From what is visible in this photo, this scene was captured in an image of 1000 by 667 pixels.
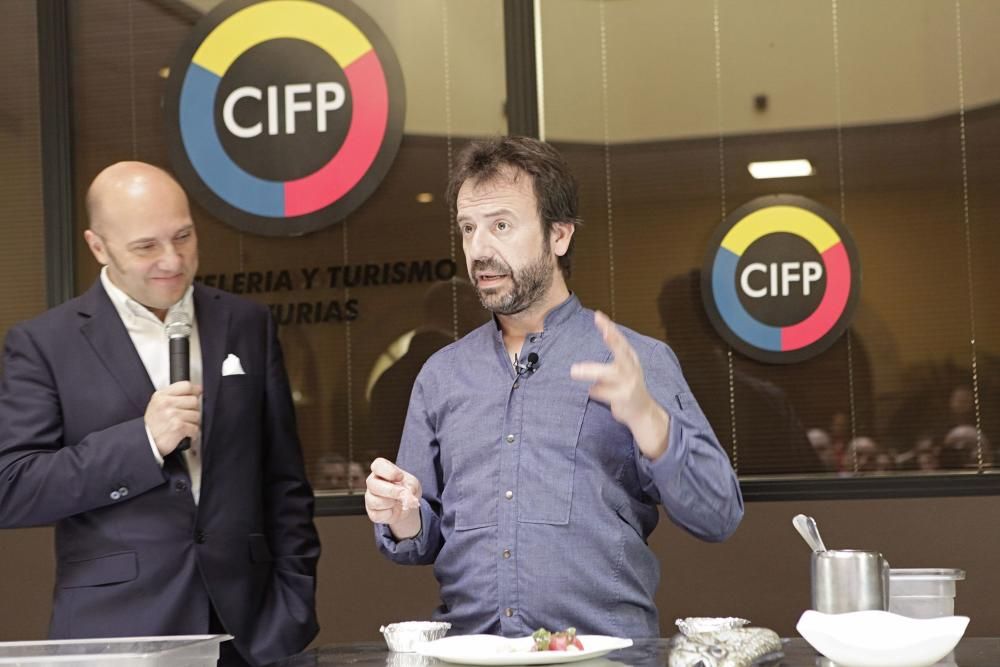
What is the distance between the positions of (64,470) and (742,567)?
7.97 feet

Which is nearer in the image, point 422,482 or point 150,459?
point 422,482

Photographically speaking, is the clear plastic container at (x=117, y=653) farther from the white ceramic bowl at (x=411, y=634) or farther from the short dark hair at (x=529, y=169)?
the short dark hair at (x=529, y=169)

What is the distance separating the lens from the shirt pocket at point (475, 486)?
2.62m

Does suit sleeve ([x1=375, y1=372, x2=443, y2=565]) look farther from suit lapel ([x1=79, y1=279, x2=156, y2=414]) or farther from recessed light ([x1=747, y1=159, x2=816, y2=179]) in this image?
recessed light ([x1=747, y1=159, x2=816, y2=179])

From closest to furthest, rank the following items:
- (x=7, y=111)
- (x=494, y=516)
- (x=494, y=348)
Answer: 1. (x=494, y=516)
2. (x=494, y=348)
3. (x=7, y=111)

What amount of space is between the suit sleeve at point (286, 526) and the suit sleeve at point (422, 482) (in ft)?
1.73

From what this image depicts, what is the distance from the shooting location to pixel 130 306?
3111 mm

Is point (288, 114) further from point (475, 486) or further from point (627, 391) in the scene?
point (627, 391)

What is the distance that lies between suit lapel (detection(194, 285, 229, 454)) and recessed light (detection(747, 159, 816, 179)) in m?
2.06

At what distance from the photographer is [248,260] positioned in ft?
15.9

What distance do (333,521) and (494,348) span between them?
2.10m

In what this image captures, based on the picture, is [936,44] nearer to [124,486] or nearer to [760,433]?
[760,433]

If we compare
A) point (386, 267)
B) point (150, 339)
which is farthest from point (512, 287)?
point (386, 267)

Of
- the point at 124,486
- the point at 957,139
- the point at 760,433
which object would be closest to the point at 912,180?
the point at 957,139
